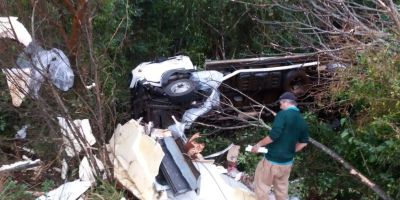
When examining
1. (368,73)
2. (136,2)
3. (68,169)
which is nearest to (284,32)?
(136,2)

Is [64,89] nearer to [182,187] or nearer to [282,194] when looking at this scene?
[182,187]

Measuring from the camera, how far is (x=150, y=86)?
26.6ft

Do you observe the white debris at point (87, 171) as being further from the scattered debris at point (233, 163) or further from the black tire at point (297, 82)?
the black tire at point (297, 82)

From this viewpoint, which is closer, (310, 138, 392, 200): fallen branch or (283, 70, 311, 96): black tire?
(310, 138, 392, 200): fallen branch

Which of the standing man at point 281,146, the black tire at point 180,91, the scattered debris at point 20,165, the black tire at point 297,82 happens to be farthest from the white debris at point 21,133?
the black tire at point 297,82

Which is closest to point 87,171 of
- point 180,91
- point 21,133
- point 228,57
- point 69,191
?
point 69,191

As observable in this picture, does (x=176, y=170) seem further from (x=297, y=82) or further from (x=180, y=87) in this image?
(x=297, y=82)

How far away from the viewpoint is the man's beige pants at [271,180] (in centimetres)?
633

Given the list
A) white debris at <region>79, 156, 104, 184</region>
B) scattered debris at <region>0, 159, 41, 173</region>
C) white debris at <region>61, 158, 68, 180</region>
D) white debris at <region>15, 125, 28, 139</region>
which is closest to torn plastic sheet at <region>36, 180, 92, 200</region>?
white debris at <region>79, 156, 104, 184</region>

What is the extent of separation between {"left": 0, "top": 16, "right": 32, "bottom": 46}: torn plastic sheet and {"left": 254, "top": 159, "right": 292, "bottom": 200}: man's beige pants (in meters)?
3.48

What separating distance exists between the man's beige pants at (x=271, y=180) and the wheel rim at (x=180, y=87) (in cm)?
203

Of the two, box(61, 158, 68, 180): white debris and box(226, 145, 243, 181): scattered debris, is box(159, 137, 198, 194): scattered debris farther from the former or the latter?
box(61, 158, 68, 180): white debris

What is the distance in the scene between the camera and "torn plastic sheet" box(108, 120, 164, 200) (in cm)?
640

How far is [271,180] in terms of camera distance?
253 inches
